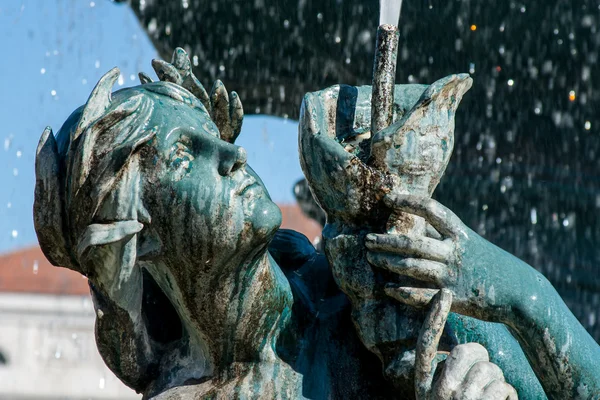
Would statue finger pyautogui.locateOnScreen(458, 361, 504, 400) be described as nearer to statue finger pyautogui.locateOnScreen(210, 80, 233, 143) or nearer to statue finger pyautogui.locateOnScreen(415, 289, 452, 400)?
statue finger pyautogui.locateOnScreen(415, 289, 452, 400)

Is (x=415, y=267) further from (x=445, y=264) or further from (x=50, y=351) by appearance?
(x=50, y=351)

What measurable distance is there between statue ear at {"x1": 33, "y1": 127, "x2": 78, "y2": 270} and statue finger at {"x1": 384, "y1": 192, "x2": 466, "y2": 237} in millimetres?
490

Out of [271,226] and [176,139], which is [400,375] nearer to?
[271,226]

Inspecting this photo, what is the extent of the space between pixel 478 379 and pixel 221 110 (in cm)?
62

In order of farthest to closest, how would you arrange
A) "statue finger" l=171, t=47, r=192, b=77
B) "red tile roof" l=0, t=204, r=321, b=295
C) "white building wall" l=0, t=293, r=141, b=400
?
1. "red tile roof" l=0, t=204, r=321, b=295
2. "white building wall" l=0, t=293, r=141, b=400
3. "statue finger" l=171, t=47, r=192, b=77

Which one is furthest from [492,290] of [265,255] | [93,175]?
[93,175]

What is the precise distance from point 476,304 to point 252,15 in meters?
1.82

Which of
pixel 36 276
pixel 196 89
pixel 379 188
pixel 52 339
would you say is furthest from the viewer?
pixel 36 276

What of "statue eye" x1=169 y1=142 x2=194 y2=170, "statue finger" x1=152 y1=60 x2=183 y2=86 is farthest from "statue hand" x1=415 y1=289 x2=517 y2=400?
"statue finger" x1=152 y1=60 x2=183 y2=86

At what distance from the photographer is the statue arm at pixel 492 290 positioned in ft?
5.38

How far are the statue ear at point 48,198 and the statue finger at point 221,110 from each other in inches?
11.6

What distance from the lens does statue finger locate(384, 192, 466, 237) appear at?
1.65 metres

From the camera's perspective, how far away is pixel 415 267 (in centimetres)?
162

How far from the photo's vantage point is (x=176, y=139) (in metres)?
1.64
